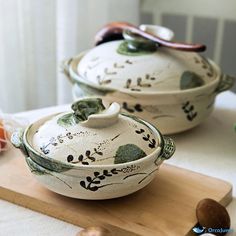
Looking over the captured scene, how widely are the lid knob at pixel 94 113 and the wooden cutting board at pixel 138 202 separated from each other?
0.10 meters

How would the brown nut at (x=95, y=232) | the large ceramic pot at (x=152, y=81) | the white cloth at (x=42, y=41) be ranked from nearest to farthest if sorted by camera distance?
the brown nut at (x=95, y=232) → the large ceramic pot at (x=152, y=81) → the white cloth at (x=42, y=41)

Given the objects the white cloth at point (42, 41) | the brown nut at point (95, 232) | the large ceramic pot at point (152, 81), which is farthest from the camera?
the white cloth at point (42, 41)

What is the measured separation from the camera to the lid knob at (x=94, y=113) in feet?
2.13

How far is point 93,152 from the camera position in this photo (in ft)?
2.06

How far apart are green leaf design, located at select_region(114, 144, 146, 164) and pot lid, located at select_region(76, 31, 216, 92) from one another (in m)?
0.19

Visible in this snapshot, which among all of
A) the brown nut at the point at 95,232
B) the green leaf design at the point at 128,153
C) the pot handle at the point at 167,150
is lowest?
the brown nut at the point at 95,232

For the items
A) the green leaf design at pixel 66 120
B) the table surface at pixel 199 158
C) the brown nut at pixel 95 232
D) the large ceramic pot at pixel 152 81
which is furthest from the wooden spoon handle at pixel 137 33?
the brown nut at pixel 95 232

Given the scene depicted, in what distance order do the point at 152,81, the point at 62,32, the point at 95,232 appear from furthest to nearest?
1. the point at 62,32
2. the point at 152,81
3. the point at 95,232

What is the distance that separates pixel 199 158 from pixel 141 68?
0.16 meters

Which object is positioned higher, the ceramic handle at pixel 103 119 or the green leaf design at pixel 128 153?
the ceramic handle at pixel 103 119

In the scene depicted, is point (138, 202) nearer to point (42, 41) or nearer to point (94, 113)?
point (94, 113)

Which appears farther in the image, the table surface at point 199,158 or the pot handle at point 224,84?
the pot handle at point 224,84

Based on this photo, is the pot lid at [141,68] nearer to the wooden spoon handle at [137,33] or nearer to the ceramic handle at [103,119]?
the wooden spoon handle at [137,33]

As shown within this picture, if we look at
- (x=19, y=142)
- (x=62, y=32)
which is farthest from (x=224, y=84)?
(x=62, y=32)
